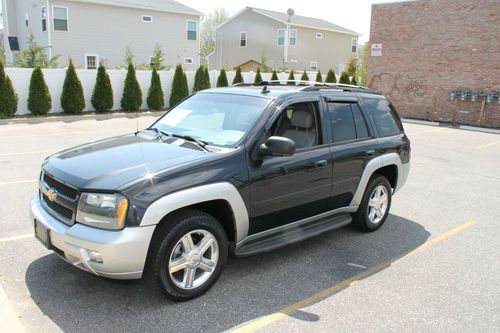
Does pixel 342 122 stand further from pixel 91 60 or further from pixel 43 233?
pixel 91 60

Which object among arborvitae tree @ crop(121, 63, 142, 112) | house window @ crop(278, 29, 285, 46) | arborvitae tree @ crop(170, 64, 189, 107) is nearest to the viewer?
arborvitae tree @ crop(121, 63, 142, 112)

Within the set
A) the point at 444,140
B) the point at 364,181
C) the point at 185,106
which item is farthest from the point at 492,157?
the point at 185,106

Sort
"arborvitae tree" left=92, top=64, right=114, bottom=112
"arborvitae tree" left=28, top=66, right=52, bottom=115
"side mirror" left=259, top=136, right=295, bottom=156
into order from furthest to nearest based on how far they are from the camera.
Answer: "arborvitae tree" left=92, top=64, right=114, bottom=112
"arborvitae tree" left=28, top=66, right=52, bottom=115
"side mirror" left=259, top=136, right=295, bottom=156

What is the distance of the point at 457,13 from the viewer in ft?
62.9

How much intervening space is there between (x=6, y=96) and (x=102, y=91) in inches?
138

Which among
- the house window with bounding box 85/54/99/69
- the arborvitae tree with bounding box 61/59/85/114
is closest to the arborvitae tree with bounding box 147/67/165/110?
the arborvitae tree with bounding box 61/59/85/114

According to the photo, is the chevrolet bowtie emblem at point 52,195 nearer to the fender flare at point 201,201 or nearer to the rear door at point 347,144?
the fender flare at point 201,201

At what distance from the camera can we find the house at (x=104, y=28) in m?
27.2

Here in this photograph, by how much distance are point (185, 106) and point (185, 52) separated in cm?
2899

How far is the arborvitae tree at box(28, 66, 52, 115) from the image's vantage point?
15977 mm

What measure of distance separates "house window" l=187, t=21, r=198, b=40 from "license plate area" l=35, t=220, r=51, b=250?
30.7 meters

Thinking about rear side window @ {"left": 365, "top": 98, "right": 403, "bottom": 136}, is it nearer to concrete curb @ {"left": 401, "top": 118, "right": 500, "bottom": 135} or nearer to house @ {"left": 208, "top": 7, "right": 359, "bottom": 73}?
concrete curb @ {"left": 401, "top": 118, "right": 500, "bottom": 135}

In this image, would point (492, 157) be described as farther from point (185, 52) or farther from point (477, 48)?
point (185, 52)

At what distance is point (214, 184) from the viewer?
3811 mm
